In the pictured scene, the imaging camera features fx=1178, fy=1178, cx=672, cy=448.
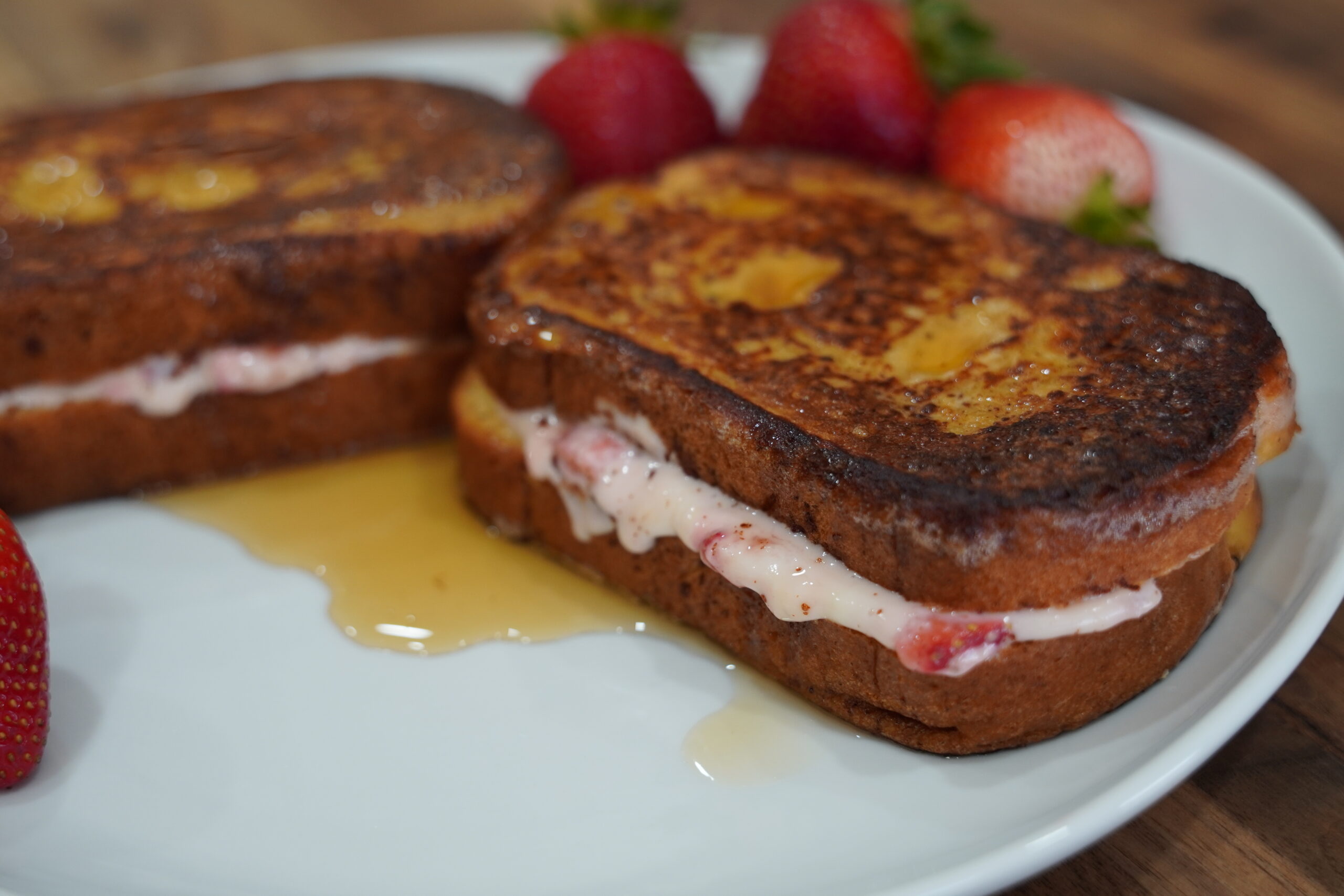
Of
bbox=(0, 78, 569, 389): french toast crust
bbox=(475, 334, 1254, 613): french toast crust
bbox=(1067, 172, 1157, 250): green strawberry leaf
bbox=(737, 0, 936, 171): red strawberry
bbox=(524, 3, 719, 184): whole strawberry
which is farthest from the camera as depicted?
bbox=(524, 3, 719, 184): whole strawberry

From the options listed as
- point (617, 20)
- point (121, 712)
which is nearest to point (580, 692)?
point (121, 712)

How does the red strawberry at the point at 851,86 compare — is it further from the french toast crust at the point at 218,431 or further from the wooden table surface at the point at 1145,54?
the wooden table surface at the point at 1145,54

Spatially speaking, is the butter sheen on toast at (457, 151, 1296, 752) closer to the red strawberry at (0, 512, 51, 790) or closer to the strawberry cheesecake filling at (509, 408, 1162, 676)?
the strawberry cheesecake filling at (509, 408, 1162, 676)

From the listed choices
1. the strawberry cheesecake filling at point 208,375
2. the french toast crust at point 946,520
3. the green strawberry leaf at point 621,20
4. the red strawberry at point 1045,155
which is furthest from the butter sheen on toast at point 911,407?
the green strawberry leaf at point 621,20

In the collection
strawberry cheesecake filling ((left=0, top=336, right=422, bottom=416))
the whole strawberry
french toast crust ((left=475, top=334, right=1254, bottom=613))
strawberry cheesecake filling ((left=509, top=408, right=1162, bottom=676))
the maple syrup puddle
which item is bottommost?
the maple syrup puddle

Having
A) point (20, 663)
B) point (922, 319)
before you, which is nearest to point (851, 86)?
point (922, 319)

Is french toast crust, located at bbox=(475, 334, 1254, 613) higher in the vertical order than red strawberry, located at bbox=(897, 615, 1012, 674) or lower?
higher

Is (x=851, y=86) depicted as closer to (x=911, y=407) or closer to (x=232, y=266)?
(x=911, y=407)

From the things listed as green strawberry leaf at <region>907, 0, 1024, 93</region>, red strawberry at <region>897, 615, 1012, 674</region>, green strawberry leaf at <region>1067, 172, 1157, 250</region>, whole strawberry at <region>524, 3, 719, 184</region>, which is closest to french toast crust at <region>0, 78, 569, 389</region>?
whole strawberry at <region>524, 3, 719, 184</region>
